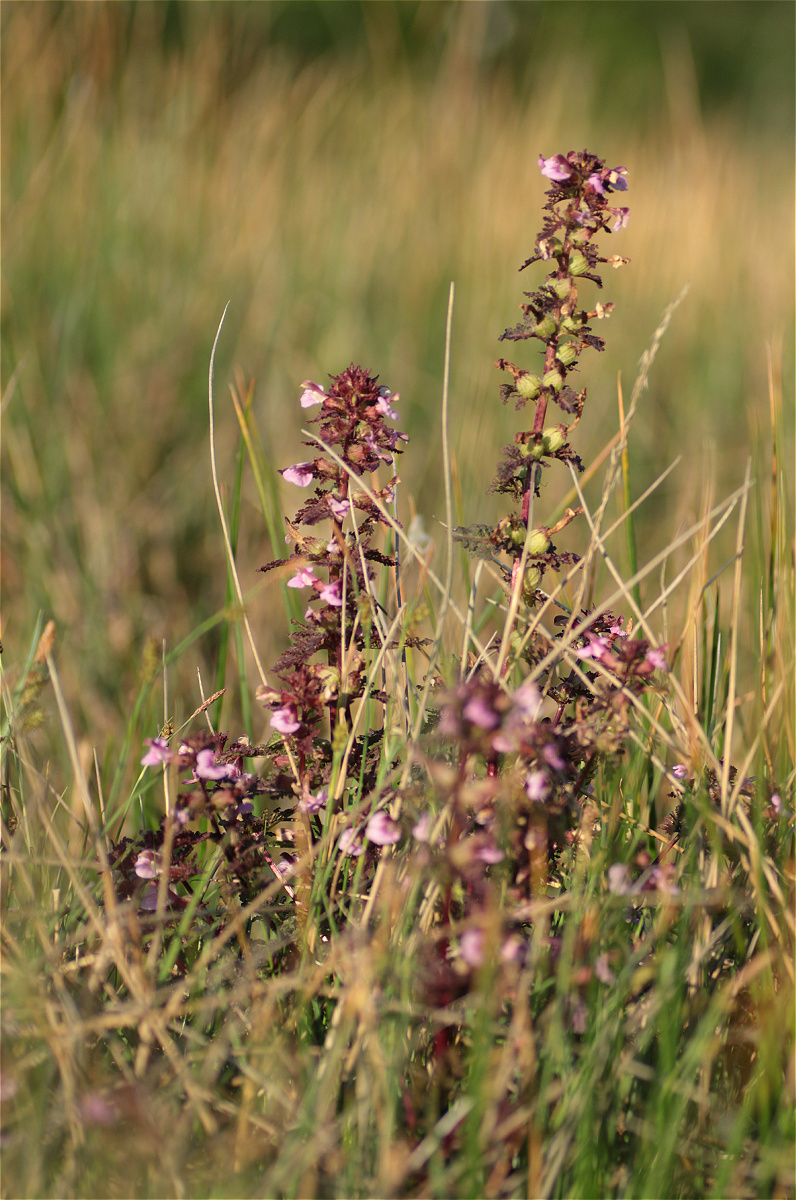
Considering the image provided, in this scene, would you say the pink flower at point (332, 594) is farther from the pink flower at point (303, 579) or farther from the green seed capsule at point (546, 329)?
the green seed capsule at point (546, 329)

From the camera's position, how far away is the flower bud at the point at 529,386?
47.3 inches

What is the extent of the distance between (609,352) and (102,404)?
2.03 meters

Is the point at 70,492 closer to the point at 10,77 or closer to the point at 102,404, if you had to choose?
the point at 102,404

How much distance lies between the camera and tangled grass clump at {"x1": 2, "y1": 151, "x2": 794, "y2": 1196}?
0.86 meters

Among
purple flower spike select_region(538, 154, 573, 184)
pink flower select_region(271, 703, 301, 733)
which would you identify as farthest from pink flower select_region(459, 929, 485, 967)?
purple flower spike select_region(538, 154, 573, 184)

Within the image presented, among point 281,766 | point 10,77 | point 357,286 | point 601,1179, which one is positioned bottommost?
point 601,1179

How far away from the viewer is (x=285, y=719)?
112cm

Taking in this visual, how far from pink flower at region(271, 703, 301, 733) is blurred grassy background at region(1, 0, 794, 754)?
0.99 m

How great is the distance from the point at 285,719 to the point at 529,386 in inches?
20.6

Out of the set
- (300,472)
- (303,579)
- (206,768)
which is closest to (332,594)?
(303,579)

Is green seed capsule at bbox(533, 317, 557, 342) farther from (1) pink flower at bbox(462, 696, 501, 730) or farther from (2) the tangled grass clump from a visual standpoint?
(1) pink flower at bbox(462, 696, 501, 730)

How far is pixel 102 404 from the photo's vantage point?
9.93 ft

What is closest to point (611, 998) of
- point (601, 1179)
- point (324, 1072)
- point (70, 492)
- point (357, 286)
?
point (601, 1179)

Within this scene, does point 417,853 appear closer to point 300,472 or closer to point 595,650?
point 595,650
